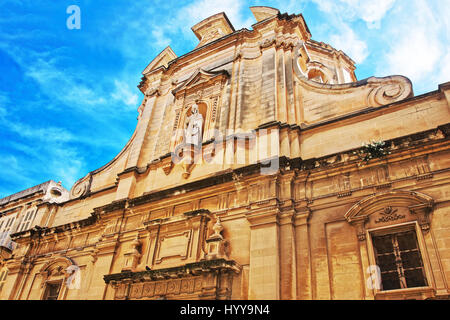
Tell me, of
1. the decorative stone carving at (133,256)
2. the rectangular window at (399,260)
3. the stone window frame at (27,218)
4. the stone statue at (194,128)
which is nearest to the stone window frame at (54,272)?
the decorative stone carving at (133,256)

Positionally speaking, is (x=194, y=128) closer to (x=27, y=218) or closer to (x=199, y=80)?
(x=199, y=80)

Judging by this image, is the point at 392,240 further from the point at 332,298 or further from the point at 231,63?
the point at 231,63

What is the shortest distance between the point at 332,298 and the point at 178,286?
3533mm

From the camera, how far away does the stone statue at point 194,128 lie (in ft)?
40.7

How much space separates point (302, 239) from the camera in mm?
8531

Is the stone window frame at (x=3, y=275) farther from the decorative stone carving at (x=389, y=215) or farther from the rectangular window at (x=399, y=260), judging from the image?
the decorative stone carving at (x=389, y=215)

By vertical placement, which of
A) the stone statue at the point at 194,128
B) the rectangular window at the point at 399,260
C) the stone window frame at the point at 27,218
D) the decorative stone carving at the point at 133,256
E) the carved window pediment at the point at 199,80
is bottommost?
the rectangular window at the point at 399,260

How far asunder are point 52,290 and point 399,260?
1017 cm

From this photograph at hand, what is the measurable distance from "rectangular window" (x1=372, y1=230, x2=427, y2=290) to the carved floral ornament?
0.29 metres

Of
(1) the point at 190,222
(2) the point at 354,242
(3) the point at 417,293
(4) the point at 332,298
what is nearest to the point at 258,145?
(1) the point at 190,222

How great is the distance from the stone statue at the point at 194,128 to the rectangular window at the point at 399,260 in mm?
6288

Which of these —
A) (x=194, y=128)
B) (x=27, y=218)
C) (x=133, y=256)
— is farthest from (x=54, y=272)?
(x=194, y=128)

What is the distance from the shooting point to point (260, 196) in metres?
Answer: 9.49

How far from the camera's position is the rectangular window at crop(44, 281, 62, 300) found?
12.0 meters
